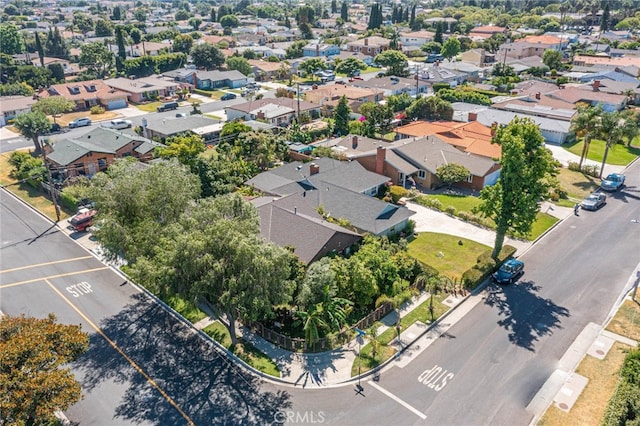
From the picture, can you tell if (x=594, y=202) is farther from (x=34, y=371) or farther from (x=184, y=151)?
(x=34, y=371)

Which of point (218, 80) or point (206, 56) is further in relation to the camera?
point (206, 56)

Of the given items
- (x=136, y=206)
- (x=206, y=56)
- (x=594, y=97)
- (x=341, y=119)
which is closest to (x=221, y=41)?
(x=206, y=56)

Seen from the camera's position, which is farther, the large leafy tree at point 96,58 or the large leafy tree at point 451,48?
the large leafy tree at point 451,48

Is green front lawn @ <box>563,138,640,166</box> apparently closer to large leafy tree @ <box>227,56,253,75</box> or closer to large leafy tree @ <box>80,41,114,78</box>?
large leafy tree @ <box>227,56,253,75</box>

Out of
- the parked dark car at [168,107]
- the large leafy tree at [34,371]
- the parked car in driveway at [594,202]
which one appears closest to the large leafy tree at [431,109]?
the parked car in driveway at [594,202]

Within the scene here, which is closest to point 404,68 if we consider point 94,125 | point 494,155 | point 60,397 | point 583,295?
point 494,155

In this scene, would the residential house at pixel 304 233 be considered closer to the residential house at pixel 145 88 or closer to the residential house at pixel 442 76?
the residential house at pixel 145 88
